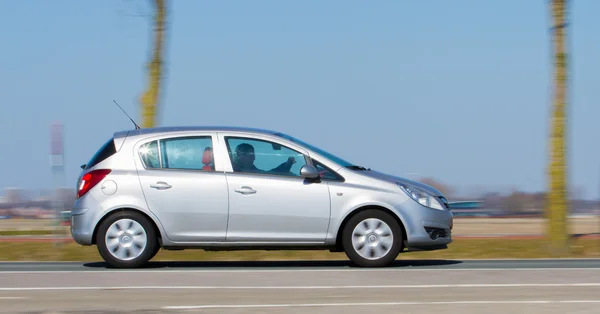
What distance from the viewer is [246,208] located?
11.9 meters

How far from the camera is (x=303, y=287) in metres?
9.55

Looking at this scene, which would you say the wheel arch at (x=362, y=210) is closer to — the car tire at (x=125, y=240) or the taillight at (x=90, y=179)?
the car tire at (x=125, y=240)

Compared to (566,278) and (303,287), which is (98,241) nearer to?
(303,287)

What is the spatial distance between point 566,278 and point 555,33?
635 cm

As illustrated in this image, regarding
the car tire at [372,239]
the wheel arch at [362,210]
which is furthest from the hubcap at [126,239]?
the car tire at [372,239]

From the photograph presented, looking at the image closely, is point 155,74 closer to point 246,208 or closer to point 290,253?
point 290,253

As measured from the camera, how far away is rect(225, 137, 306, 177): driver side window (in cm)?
1199

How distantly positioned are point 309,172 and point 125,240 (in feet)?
7.26

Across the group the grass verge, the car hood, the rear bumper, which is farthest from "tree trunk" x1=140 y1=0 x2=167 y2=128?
the car hood

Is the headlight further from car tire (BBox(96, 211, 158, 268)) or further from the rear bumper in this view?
the rear bumper

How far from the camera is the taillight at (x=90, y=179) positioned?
39.1ft

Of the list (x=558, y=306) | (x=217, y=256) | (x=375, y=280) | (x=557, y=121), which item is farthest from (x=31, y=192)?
(x=558, y=306)

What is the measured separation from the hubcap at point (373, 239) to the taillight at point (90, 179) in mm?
2919

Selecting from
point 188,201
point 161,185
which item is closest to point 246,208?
point 188,201
